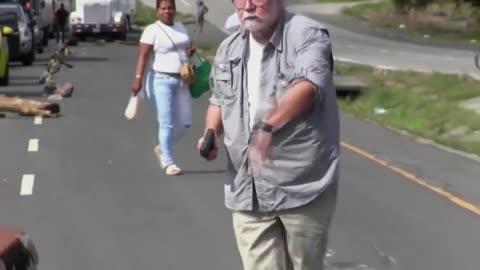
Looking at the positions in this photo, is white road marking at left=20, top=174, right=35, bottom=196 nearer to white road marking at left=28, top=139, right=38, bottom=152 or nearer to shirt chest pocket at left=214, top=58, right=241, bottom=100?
white road marking at left=28, top=139, right=38, bottom=152

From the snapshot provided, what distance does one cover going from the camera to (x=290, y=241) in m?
5.69

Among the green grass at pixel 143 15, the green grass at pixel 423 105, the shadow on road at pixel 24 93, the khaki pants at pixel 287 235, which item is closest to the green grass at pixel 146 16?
the green grass at pixel 143 15

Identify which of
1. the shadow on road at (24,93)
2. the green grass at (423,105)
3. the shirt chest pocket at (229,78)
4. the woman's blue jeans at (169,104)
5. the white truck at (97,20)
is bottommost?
the white truck at (97,20)

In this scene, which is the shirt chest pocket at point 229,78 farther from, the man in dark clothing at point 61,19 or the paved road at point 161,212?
the man in dark clothing at point 61,19

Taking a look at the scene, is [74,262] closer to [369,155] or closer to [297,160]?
[297,160]

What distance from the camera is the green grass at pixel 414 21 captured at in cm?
4884

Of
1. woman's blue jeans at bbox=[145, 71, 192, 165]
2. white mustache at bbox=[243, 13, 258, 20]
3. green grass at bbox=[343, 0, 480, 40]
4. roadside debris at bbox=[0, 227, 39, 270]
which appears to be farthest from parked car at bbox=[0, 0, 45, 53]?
roadside debris at bbox=[0, 227, 39, 270]

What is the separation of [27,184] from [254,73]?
7.66m

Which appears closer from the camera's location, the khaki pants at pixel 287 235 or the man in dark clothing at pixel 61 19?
the khaki pants at pixel 287 235

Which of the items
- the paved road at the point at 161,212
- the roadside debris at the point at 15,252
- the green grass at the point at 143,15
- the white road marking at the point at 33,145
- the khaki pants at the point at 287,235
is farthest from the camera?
the green grass at the point at 143,15

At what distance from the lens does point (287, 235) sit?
18.7 ft

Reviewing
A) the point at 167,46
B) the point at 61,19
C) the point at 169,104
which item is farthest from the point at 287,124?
the point at 61,19

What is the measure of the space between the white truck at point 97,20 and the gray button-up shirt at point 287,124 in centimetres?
4938

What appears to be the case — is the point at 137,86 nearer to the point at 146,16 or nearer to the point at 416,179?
the point at 416,179
